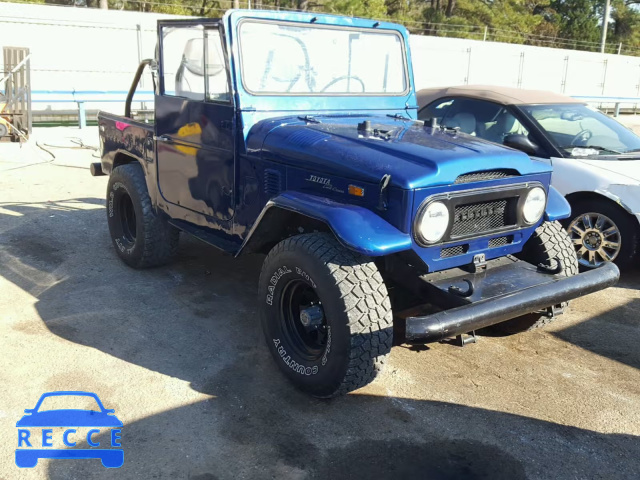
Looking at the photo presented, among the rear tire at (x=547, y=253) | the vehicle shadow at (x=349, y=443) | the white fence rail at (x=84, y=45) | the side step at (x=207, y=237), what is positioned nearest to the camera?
the vehicle shadow at (x=349, y=443)

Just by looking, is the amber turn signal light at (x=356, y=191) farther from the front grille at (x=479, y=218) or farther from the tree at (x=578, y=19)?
the tree at (x=578, y=19)

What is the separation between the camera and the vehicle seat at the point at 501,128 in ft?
20.3

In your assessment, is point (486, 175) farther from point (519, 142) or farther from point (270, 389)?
point (519, 142)

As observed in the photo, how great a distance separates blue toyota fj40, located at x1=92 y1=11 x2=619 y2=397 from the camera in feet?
10.7

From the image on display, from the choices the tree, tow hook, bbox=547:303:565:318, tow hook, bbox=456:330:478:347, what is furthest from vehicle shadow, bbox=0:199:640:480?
the tree

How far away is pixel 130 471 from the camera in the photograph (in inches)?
115

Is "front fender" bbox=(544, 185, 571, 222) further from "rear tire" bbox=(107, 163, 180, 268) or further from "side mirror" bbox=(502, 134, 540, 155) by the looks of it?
"rear tire" bbox=(107, 163, 180, 268)

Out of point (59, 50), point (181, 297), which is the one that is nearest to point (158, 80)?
point (181, 297)

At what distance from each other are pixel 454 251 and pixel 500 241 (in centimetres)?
40

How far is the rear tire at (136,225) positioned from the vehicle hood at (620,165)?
375 cm

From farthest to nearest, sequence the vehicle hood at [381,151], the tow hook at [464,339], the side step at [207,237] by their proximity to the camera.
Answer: the side step at [207,237]
the tow hook at [464,339]
the vehicle hood at [381,151]

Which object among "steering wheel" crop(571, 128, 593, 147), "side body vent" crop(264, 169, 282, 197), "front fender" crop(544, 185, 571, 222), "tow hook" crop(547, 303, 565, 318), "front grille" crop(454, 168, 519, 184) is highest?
"steering wheel" crop(571, 128, 593, 147)

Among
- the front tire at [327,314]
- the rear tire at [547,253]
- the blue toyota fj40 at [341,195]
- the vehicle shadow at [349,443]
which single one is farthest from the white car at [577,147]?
the vehicle shadow at [349,443]

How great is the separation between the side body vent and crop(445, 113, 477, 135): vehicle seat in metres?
3.07
